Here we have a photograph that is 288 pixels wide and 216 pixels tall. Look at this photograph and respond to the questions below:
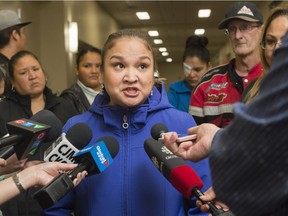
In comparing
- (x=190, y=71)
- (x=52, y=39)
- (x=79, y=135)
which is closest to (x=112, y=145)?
(x=79, y=135)

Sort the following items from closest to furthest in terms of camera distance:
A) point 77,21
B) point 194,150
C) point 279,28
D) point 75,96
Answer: point 194,150, point 279,28, point 75,96, point 77,21

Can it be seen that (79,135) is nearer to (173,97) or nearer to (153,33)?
(173,97)

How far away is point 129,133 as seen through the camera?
128cm

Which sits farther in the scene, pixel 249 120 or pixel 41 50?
pixel 41 50

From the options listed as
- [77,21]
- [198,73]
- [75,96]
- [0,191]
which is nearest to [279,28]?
[0,191]

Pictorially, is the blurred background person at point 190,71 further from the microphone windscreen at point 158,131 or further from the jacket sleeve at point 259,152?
the jacket sleeve at point 259,152

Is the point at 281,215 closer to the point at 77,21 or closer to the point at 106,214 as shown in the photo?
the point at 106,214

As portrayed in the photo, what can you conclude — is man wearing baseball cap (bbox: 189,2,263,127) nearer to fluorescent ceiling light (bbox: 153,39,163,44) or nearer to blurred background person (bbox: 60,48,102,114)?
blurred background person (bbox: 60,48,102,114)

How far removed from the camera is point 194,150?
92 cm

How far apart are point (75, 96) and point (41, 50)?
3.43m

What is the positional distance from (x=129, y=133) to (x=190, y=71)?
6.97 feet

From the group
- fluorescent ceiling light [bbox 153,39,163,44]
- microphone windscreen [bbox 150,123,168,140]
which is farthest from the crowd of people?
fluorescent ceiling light [bbox 153,39,163,44]

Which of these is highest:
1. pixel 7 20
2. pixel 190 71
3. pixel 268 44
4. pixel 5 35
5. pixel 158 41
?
pixel 158 41

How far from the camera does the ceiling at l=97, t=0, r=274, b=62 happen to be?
8.68 metres
